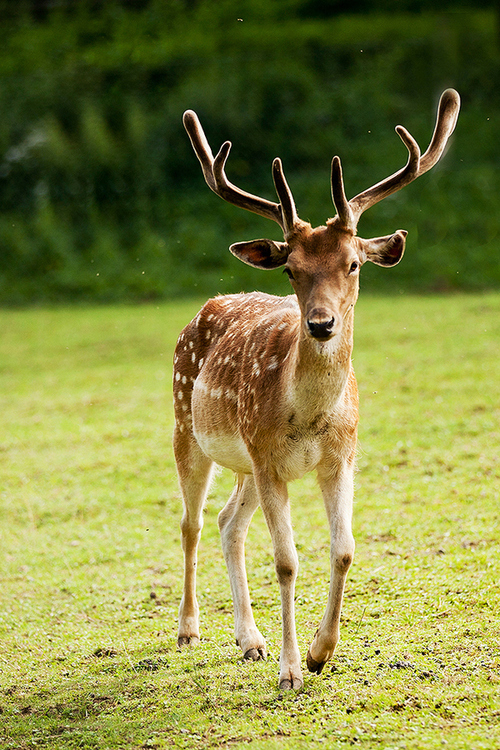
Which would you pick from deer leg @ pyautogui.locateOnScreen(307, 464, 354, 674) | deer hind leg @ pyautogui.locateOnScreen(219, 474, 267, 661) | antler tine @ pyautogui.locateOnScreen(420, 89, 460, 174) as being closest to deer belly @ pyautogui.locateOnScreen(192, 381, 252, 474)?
deer hind leg @ pyautogui.locateOnScreen(219, 474, 267, 661)

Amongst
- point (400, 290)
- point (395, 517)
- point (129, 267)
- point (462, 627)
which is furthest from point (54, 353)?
point (462, 627)

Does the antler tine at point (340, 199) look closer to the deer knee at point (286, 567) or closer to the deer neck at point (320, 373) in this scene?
the deer neck at point (320, 373)

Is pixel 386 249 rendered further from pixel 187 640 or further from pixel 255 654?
pixel 187 640

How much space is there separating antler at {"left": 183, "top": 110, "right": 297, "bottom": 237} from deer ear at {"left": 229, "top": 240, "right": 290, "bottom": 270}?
0.27 feet

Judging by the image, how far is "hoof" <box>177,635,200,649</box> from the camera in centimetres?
523

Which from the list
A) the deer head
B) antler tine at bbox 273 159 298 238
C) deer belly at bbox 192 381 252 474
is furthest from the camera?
deer belly at bbox 192 381 252 474

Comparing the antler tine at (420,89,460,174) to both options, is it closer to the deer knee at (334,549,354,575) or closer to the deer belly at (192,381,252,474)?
the deer belly at (192,381,252,474)

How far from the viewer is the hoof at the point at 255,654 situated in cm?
480

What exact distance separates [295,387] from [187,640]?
6.01ft

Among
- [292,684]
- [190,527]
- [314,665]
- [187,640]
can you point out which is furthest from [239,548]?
[292,684]

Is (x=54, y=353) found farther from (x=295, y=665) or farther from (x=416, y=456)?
(x=295, y=665)

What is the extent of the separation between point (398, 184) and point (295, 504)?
422cm

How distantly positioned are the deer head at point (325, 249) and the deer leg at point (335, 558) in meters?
0.82

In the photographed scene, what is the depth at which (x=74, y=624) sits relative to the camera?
19.6 feet
